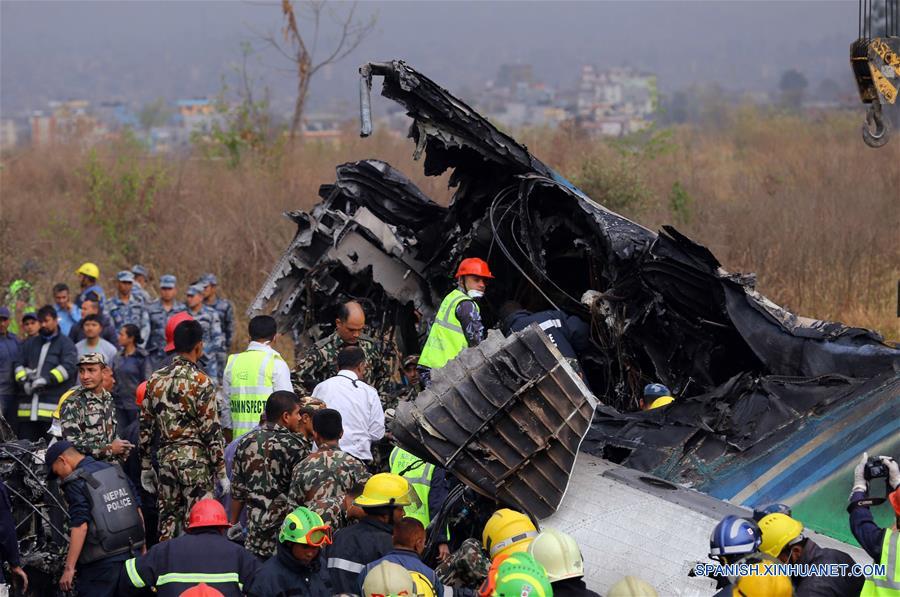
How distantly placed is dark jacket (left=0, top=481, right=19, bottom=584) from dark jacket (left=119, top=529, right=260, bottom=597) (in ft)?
3.66

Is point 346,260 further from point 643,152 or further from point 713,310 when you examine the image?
point 643,152

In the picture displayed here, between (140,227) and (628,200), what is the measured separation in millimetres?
8347

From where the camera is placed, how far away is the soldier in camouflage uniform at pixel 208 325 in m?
11.2

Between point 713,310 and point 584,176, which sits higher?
point 713,310

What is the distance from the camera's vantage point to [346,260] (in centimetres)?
982

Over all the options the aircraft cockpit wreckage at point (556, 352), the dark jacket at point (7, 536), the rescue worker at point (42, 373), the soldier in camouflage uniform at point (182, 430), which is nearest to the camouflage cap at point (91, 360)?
the soldier in camouflage uniform at point (182, 430)

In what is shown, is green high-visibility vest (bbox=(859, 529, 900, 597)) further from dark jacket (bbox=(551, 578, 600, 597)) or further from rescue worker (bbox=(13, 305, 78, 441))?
rescue worker (bbox=(13, 305, 78, 441))

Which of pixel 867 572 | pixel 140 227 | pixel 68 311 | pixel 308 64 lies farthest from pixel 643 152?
pixel 867 572

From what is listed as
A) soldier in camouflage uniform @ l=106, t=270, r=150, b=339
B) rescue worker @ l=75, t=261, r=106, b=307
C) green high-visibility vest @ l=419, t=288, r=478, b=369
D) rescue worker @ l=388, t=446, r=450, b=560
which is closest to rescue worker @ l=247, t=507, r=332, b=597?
rescue worker @ l=388, t=446, r=450, b=560

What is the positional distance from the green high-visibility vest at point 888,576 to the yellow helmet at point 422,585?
1.78 meters

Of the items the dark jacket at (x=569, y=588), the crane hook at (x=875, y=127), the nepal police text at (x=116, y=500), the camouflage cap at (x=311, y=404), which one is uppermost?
the crane hook at (x=875, y=127)

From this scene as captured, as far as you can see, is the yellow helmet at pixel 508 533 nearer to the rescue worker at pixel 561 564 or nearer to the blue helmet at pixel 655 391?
the rescue worker at pixel 561 564

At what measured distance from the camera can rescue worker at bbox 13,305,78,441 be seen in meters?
10.1

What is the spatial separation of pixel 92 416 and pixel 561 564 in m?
3.77
